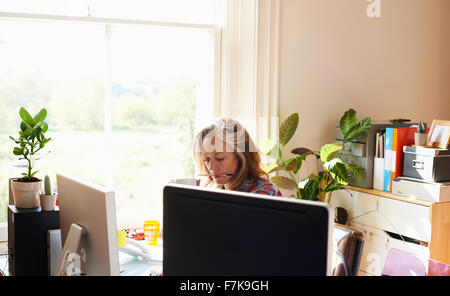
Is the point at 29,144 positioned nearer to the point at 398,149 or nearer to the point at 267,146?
the point at 267,146

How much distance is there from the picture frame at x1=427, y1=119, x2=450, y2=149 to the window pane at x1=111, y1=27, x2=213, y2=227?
56.9 inches

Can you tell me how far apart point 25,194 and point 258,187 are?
3.20 feet

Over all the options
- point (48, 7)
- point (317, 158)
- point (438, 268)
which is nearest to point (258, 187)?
point (438, 268)

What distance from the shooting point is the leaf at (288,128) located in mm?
3262

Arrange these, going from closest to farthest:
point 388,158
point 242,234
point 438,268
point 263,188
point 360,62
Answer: point 242,234 → point 438,268 → point 263,188 → point 388,158 → point 360,62

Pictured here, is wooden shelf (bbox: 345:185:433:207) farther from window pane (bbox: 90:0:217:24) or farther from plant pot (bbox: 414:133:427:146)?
window pane (bbox: 90:0:217:24)

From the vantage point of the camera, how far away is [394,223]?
3189 mm

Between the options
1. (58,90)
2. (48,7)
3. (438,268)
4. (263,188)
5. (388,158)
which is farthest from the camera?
(388,158)

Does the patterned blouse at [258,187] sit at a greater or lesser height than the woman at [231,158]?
lesser

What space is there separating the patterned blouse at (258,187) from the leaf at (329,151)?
1.02 meters

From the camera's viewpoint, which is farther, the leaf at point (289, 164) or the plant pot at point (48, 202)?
the leaf at point (289, 164)

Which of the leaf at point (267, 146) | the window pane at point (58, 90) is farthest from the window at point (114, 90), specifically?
the leaf at point (267, 146)

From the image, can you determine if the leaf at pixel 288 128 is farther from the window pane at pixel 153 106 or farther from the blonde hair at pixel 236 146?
the blonde hair at pixel 236 146
